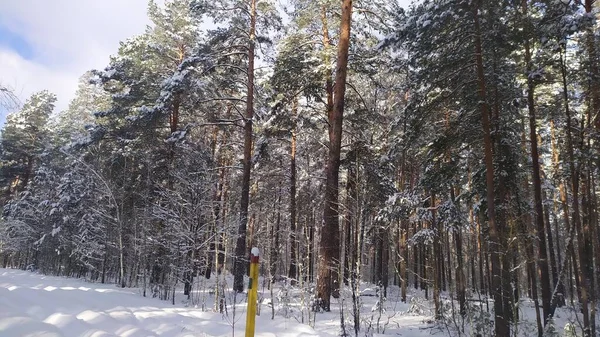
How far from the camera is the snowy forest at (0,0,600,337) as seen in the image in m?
8.59

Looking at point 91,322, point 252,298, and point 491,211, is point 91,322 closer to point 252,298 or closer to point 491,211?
point 252,298

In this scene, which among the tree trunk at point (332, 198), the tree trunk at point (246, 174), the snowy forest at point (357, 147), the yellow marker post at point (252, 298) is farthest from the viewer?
the tree trunk at point (246, 174)

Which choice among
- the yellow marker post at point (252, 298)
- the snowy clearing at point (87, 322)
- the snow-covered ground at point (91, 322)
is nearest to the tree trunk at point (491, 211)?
the snow-covered ground at point (91, 322)

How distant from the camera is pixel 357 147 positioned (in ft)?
33.8

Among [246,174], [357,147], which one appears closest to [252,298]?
[357,147]

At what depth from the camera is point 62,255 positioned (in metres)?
25.3

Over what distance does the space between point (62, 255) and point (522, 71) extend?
2797 cm

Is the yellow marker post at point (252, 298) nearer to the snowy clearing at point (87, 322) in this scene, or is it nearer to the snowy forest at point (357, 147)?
the snowy clearing at point (87, 322)

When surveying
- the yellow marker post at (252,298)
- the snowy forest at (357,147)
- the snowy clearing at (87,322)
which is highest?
the snowy forest at (357,147)

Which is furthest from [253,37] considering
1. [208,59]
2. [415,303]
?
[415,303]

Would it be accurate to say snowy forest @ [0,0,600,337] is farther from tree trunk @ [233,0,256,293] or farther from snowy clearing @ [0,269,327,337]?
snowy clearing @ [0,269,327,337]

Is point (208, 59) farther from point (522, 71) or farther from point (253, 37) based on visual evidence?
point (522, 71)

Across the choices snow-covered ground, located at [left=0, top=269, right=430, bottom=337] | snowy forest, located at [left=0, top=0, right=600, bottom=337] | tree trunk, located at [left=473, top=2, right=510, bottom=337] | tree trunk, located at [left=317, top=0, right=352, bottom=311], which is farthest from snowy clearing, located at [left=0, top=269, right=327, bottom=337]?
tree trunk, located at [left=473, top=2, right=510, bottom=337]

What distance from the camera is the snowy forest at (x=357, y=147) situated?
8.59m
